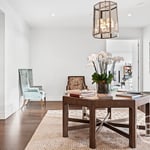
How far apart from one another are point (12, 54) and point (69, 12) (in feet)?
6.11

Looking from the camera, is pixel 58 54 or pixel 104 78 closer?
pixel 104 78

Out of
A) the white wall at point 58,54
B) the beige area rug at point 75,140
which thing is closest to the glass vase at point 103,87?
the beige area rug at point 75,140

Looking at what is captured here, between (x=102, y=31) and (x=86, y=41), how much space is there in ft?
14.8

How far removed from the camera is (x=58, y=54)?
830 centimetres

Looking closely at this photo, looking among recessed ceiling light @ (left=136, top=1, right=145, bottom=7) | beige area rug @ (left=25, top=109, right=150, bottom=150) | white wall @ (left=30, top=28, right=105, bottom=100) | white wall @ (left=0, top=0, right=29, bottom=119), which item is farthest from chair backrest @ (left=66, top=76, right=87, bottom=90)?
beige area rug @ (left=25, top=109, right=150, bottom=150)

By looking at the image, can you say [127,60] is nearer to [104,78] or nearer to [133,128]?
[104,78]

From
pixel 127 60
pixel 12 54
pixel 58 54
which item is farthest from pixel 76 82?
pixel 12 54

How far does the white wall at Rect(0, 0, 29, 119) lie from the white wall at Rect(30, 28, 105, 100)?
125 cm

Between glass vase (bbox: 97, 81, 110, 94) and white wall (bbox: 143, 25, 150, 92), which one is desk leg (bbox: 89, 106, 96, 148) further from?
white wall (bbox: 143, 25, 150, 92)

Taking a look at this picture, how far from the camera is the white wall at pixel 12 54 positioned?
5.10 meters

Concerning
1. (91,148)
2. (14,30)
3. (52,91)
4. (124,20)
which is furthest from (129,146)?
Result: (52,91)

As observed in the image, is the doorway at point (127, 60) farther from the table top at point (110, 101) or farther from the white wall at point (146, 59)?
the table top at point (110, 101)

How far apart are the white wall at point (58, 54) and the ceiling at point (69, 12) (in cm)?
48

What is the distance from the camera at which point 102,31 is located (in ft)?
12.6
